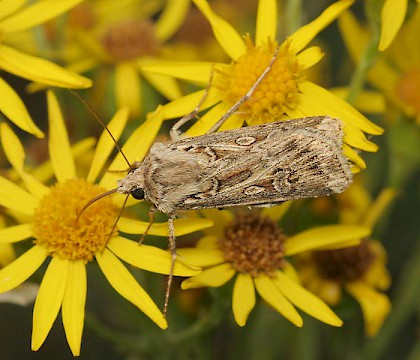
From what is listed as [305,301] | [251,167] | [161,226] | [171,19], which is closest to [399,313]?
[305,301]

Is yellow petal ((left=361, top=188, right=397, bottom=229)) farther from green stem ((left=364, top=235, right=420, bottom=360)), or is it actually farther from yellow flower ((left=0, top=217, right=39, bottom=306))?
yellow flower ((left=0, top=217, right=39, bottom=306))

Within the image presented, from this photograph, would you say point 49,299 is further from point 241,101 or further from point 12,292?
point 241,101

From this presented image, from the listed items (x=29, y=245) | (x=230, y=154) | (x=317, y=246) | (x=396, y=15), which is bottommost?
(x=29, y=245)

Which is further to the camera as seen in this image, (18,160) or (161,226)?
(18,160)

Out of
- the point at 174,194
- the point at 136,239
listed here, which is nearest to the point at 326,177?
the point at 174,194

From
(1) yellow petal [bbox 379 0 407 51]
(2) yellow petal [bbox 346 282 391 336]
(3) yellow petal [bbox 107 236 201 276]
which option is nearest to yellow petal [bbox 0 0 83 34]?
(3) yellow petal [bbox 107 236 201 276]

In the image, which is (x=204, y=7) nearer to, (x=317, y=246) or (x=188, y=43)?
(x=317, y=246)
